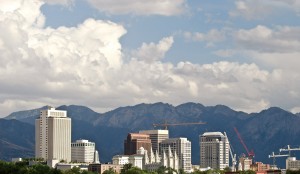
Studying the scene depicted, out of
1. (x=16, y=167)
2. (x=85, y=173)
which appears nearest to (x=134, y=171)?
(x=85, y=173)

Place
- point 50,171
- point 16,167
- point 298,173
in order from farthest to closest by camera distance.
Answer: point 298,173, point 16,167, point 50,171

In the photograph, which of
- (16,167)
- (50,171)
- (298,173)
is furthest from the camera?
(298,173)

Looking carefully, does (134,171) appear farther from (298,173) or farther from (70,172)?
(298,173)

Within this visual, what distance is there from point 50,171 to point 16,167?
16165mm

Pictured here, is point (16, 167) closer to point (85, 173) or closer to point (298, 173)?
point (85, 173)

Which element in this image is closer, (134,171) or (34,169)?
(34,169)

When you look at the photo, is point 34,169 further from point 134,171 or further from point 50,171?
point 134,171

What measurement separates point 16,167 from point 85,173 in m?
15.7

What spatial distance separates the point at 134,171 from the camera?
197 meters

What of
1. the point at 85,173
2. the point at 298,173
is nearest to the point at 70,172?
the point at 85,173

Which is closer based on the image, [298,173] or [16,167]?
[16,167]

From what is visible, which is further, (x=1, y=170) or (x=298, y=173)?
(x=298, y=173)

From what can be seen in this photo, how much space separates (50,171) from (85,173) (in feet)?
57.7

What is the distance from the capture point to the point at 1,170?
17950 cm
